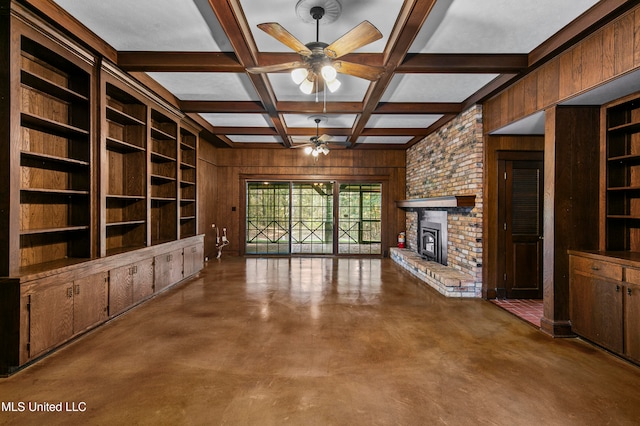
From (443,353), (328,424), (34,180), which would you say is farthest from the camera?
(34,180)

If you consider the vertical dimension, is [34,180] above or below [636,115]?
below

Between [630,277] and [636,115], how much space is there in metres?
1.66

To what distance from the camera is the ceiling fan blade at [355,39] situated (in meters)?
2.29

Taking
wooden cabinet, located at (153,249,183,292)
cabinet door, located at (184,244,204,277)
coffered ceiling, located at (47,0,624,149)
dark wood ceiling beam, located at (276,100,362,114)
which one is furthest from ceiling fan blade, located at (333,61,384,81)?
cabinet door, located at (184,244,204,277)

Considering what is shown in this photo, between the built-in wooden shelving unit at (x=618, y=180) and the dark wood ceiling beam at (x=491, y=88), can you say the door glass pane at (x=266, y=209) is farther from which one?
the built-in wooden shelving unit at (x=618, y=180)

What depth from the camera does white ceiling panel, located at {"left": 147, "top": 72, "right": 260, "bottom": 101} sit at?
13.1 ft

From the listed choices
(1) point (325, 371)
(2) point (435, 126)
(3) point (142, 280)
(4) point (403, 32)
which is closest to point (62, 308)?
(3) point (142, 280)

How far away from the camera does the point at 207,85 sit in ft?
14.1

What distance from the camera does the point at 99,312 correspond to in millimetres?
3295

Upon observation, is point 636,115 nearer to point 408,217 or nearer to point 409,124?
point 409,124

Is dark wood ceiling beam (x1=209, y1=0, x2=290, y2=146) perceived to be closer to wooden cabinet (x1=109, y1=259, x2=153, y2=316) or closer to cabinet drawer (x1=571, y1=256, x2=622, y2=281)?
wooden cabinet (x1=109, y1=259, x2=153, y2=316)

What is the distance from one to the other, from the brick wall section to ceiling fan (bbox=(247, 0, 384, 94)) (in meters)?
2.47

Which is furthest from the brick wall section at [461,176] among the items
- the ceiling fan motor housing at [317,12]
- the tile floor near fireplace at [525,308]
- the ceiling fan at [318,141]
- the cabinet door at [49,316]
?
the cabinet door at [49,316]

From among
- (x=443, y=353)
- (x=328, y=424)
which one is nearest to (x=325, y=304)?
(x=443, y=353)
